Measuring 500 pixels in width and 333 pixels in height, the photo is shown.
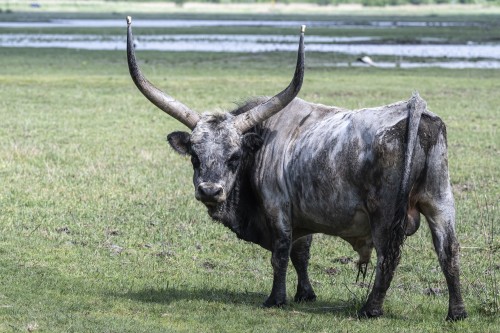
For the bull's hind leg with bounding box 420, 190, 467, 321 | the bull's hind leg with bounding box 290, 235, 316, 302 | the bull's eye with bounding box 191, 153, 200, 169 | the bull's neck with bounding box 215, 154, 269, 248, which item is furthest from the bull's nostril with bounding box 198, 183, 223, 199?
the bull's hind leg with bounding box 420, 190, 467, 321

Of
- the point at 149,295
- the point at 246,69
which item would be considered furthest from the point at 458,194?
the point at 246,69

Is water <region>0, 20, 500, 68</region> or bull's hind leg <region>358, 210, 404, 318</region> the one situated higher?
bull's hind leg <region>358, 210, 404, 318</region>

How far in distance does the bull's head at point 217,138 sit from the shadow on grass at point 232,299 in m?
0.77

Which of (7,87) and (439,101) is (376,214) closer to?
(439,101)

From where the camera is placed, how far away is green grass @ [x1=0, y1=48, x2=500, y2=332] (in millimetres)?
8203

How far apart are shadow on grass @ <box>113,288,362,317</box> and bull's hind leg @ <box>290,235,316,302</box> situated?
0.32ft

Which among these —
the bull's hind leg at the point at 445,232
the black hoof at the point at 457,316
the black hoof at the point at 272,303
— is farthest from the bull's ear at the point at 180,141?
the black hoof at the point at 457,316

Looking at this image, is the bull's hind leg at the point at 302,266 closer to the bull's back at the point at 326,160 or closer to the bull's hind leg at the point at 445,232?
the bull's back at the point at 326,160

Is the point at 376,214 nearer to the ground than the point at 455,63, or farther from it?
farther from it

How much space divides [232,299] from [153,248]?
235cm

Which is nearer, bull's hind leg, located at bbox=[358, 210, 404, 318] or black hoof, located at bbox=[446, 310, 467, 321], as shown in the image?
bull's hind leg, located at bbox=[358, 210, 404, 318]

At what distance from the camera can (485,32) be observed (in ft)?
240

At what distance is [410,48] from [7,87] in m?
29.6

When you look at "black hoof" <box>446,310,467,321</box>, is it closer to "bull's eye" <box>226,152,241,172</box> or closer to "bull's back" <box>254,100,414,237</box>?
"bull's back" <box>254,100,414,237</box>
